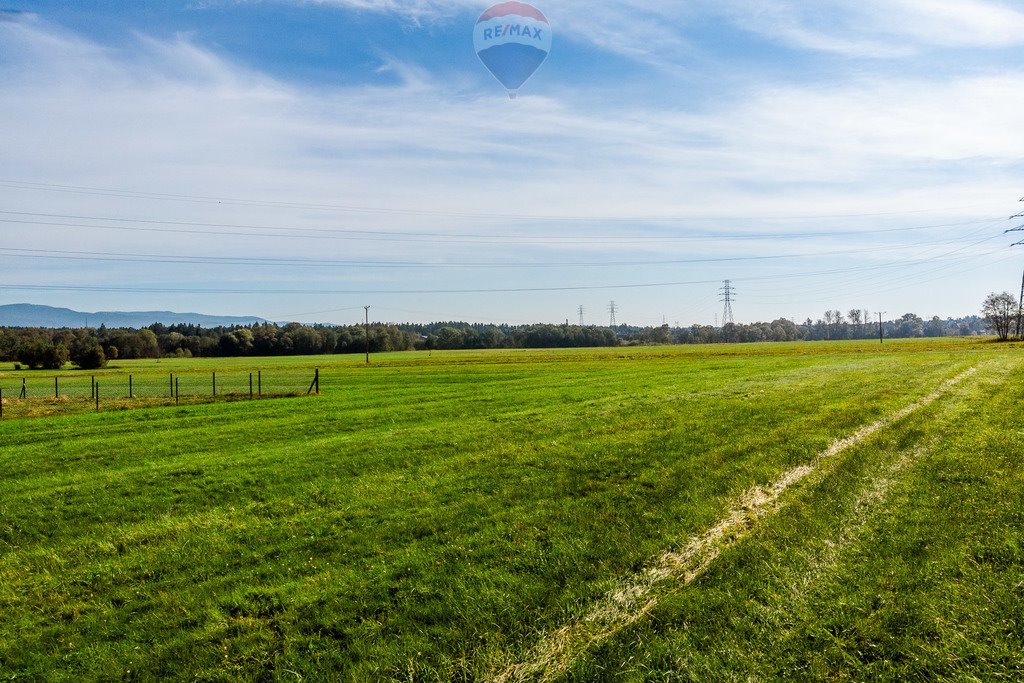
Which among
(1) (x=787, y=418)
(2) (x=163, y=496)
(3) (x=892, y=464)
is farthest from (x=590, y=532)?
(1) (x=787, y=418)

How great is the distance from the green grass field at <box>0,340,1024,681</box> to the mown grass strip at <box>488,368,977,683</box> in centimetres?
4

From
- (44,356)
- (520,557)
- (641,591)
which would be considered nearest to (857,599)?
(641,591)

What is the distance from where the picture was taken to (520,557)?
388 inches

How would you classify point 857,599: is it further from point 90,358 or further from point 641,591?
point 90,358

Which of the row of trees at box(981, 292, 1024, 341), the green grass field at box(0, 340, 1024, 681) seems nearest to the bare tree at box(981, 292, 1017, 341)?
the row of trees at box(981, 292, 1024, 341)

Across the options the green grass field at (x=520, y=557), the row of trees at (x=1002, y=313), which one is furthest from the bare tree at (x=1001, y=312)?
the green grass field at (x=520, y=557)

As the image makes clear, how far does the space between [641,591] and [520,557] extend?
6.91ft

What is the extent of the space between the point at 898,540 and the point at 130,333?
182965mm

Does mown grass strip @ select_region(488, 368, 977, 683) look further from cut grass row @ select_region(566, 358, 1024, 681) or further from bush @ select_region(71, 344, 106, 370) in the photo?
bush @ select_region(71, 344, 106, 370)

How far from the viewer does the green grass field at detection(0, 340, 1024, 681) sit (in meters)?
7.15

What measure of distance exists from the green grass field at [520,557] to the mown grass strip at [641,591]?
4 cm

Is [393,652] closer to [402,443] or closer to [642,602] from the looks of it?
[642,602]

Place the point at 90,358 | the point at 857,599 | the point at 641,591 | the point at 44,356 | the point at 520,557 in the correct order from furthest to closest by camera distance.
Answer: the point at 90,358
the point at 44,356
the point at 520,557
the point at 641,591
the point at 857,599

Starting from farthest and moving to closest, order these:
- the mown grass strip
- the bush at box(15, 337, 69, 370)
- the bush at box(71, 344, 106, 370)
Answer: the bush at box(71, 344, 106, 370) → the bush at box(15, 337, 69, 370) → the mown grass strip
